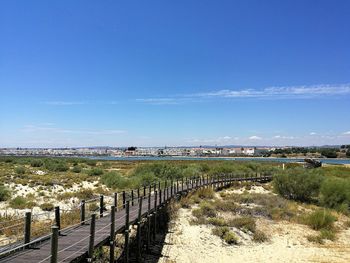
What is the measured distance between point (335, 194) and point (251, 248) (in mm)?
12223

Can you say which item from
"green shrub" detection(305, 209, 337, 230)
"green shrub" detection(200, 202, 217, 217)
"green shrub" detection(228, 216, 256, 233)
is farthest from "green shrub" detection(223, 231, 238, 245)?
"green shrub" detection(305, 209, 337, 230)

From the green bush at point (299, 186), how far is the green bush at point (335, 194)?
1.72 m

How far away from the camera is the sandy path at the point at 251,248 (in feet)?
44.9

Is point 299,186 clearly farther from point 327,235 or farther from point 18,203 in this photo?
point 18,203

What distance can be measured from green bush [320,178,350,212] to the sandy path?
22.8 feet

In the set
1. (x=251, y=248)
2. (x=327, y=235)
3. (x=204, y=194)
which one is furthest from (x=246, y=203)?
(x=251, y=248)

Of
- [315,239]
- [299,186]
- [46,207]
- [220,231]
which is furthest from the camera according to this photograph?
[299,186]

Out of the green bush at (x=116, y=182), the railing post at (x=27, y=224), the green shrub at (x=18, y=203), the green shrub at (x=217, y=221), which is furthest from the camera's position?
the green bush at (x=116, y=182)

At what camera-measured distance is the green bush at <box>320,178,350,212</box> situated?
80.4ft

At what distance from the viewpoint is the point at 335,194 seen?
24.9 meters

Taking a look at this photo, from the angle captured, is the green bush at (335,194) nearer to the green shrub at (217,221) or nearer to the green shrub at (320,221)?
the green shrub at (320,221)

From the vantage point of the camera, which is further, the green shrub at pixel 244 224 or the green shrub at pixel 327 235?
the green shrub at pixel 244 224

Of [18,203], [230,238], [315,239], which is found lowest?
[315,239]

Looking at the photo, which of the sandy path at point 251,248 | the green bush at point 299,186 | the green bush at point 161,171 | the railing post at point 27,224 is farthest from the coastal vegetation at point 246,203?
the green bush at point 161,171
